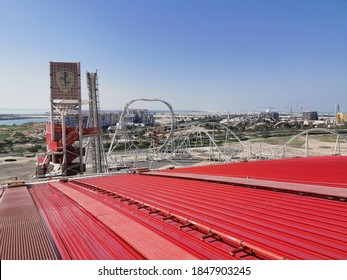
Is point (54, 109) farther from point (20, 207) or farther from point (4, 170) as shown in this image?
point (4, 170)

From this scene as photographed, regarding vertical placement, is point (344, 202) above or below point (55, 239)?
above

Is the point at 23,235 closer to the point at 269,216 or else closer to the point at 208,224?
the point at 208,224

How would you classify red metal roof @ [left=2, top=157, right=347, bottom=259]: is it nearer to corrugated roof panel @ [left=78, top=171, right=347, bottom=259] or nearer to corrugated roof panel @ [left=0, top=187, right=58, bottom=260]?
corrugated roof panel @ [left=78, top=171, right=347, bottom=259]

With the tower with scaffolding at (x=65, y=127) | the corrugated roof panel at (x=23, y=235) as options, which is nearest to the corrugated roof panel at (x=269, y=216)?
the corrugated roof panel at (x=23, y=235)

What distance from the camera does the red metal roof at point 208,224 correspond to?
5.27m

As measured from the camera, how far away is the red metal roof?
5.27m

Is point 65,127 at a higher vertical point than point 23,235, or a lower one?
higher

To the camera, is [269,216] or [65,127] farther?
[65,127]

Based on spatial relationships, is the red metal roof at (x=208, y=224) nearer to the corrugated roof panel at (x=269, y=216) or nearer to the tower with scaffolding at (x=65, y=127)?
the corrugated roof panel at (x=269, y=216)

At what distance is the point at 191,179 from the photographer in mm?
13727

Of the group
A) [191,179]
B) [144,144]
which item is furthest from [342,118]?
[191,179]

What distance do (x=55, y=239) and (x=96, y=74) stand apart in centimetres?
2785

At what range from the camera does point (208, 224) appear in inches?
261

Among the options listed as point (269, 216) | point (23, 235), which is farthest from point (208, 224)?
point (23, 235)
